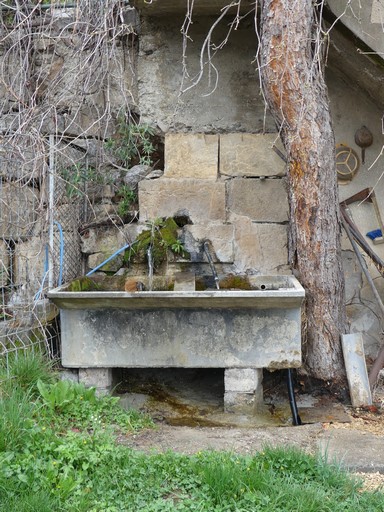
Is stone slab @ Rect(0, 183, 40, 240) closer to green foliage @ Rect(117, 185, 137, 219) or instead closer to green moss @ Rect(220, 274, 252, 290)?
green foliage @ Rect(117, 185, 137, 219)

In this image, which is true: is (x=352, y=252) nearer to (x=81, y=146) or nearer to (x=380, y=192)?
(x=380, y=192)

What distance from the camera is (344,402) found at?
4629 mm

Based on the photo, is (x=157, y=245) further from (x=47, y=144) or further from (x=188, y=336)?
(x=47, y=144)

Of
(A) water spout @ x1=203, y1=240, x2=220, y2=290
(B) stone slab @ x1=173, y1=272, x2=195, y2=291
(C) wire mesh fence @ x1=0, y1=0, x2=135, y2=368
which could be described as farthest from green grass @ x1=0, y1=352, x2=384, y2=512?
(A) water spout @ x1=203, y1=240, x2=220, y2=290

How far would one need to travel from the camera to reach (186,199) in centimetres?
542

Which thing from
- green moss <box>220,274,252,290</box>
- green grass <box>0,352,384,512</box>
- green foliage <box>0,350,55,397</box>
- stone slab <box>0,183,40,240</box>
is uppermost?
stone slab <box>0,183,40,240</box>

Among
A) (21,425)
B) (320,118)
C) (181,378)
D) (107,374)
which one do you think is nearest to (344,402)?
(181,378)

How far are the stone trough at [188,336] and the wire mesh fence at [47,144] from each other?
0.32 m

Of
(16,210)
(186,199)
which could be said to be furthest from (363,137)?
(16,210)

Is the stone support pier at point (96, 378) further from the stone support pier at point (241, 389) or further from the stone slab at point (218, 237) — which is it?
the stone slab at point (218, 237)

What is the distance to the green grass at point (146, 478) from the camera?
2.85m

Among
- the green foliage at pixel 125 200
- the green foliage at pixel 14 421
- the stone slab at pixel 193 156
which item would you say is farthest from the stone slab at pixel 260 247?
the green foliage at pixel 14 421

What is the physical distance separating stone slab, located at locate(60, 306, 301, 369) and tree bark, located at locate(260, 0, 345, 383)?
0.43 metres

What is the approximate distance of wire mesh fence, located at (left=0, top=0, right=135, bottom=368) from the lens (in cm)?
457
